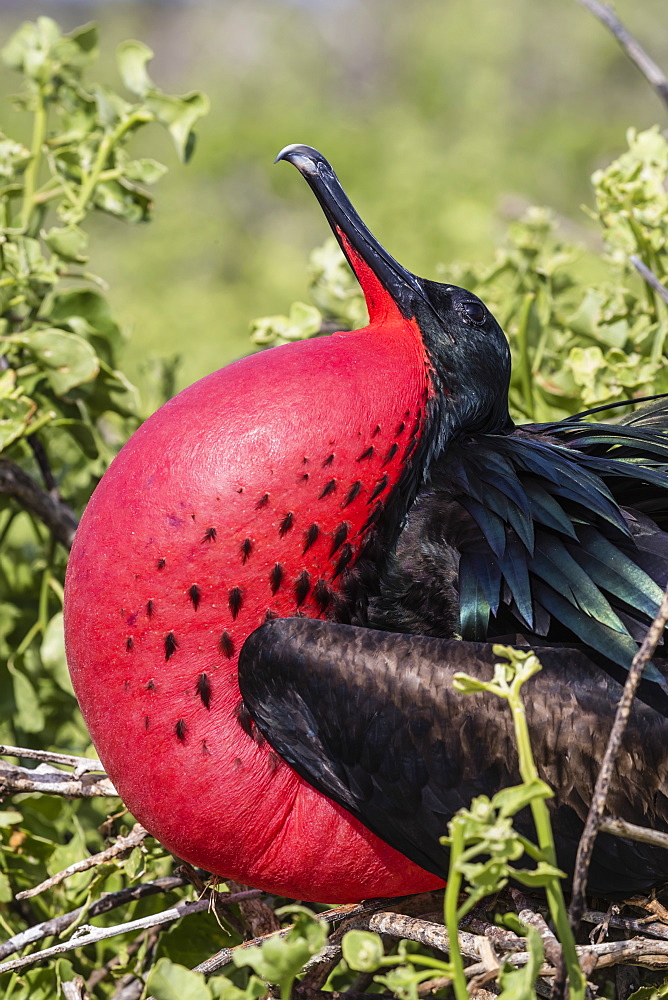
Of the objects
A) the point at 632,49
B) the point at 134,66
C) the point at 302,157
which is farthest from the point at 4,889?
the point at 632,49

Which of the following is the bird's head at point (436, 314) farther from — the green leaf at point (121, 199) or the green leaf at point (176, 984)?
the green leaf at point (176, 984)

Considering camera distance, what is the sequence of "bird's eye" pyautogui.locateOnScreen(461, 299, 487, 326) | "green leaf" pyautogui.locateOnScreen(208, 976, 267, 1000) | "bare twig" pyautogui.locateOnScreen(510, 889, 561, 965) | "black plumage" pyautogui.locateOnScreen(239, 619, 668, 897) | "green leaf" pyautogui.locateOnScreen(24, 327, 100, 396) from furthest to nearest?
1. "green leaf" pyautogui.locateOnScreen(24, 327, 100, 396)
2. "bird's eye" pyautogui.locateOnScreen(461, 299, 487, 326)
3. "black plumage" pyautogui.locateOnScreen(239, 619, 668, 897)
4. "bare twig" pyautogui.locateOnScreen(510, 889, 561, 965)
5. "green leaf" pyautogui.locateOnScreen(208, 976, 267, 1000)

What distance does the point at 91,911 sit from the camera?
69.5 inches

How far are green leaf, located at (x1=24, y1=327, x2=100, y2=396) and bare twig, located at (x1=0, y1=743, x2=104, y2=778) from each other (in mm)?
702

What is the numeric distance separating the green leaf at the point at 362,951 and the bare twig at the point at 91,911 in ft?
2.44

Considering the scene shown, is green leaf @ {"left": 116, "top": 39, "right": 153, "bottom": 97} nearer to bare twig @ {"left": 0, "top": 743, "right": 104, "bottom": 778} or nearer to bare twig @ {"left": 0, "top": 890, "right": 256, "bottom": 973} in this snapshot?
bare twig @ {"left": 0, "top": 743, "right": 104, "bottom": 778}

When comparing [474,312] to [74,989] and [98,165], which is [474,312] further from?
[74,989]

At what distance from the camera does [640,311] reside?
2545mm

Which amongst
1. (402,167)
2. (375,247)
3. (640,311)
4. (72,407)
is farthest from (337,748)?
(402,167)

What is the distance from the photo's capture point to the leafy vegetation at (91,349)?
1962 millimetres

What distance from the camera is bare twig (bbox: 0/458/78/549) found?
2.25m

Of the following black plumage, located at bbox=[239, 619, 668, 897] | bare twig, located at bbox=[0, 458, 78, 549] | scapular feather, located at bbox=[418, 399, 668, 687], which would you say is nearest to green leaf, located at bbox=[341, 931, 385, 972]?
black plumage, located at bbox=[239, 619, 668, 897]

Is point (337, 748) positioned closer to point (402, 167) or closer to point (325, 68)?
point (402, 167)

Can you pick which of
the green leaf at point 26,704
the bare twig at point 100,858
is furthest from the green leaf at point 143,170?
the bare twig at point 100,858
